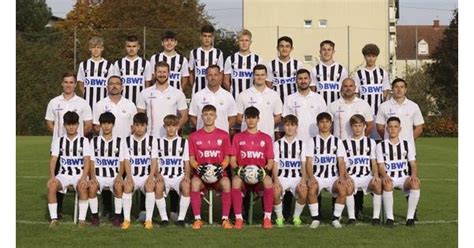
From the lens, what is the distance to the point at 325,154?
7.93 meters

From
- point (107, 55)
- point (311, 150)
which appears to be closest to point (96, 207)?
point (311, 150)

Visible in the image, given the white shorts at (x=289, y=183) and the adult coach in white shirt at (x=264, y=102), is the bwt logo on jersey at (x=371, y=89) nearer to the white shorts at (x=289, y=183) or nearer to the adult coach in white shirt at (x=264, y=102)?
the adult coach in white shirt at (x=264, y=102)

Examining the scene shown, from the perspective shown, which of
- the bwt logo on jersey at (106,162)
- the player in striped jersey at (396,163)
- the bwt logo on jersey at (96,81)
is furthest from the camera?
the bwt logo on jersey at (96,81)

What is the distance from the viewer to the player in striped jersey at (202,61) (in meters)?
8.99

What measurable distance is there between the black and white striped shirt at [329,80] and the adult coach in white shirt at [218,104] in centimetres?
107

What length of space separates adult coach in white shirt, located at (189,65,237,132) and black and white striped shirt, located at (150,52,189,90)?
2.19 feet

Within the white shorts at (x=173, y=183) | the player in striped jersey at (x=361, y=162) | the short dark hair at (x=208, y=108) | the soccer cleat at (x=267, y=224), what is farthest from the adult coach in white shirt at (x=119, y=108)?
the player in striped jersey at (x=361, y=162)

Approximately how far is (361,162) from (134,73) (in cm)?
290

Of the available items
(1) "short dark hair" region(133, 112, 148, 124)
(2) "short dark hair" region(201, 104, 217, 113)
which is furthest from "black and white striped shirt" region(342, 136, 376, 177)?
(1) "short dark hair" region(133, 112, 148, 124)

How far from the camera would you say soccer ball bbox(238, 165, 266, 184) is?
25.1 ft

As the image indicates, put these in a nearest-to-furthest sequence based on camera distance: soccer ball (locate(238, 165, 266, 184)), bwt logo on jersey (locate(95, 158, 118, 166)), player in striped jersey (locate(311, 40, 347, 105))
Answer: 1. soccer ball (locate(238, 165, 266, 184))
2. bwt logo on jersey (locate(95, 158, 118, 166))
3. player in striped jersey (locate(311, 40, 347, 105))

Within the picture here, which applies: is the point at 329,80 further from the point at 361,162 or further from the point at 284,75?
the point at 361,162

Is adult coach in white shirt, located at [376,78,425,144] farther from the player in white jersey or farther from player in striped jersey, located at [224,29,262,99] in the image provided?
the player in white jersey
